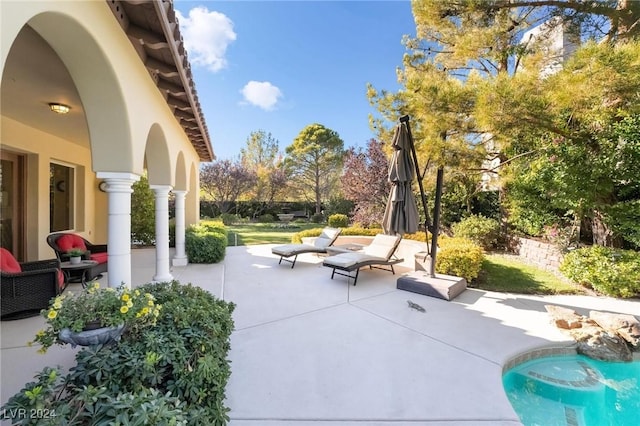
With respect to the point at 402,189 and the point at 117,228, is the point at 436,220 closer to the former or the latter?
the point at 402,189

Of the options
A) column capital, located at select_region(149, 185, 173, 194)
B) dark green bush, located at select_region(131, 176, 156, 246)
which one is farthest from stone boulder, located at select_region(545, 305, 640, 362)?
dark green bush, located at select_region(131, 176, 156, 246)

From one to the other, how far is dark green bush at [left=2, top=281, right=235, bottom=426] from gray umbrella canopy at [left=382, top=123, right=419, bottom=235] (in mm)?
4625

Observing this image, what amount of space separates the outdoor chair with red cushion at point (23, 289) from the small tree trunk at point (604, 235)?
37.3 feet

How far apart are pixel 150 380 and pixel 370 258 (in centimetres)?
570

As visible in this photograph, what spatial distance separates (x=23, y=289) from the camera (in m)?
4.69

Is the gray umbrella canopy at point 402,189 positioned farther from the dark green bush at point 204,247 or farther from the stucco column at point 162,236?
the dark green bush at point 204,247

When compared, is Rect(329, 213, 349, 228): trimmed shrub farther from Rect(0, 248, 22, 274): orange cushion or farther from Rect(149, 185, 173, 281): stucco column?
Rect(0, 248, 22, 274): orange cushion

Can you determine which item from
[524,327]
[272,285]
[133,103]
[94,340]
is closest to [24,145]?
[133,103]

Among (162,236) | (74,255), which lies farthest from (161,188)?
(74,255)

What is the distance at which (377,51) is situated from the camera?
14.4 m

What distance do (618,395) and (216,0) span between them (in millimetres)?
10787

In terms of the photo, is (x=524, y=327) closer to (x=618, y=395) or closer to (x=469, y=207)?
(x=618, y=395)

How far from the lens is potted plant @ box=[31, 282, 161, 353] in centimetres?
240

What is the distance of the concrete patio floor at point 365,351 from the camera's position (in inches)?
111
